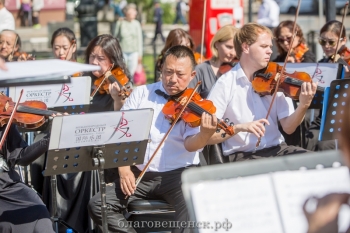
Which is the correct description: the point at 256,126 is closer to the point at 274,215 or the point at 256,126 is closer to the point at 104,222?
the point at 104,222

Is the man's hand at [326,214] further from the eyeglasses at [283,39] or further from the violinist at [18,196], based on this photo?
the eyeglasses at [283,39]

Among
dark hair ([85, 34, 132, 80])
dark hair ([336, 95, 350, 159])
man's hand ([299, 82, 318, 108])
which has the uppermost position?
dark hair ([336, 95, 350, 159])

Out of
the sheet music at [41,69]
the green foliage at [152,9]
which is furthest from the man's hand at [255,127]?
the green foliage at [152,9]

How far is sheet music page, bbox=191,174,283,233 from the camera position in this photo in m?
1.99

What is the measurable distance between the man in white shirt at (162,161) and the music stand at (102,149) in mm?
293

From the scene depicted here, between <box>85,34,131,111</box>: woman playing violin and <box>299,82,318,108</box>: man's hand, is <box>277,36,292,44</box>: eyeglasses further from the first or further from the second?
<box>299,82,318,108</box>: man's hand

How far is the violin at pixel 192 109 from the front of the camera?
354cm

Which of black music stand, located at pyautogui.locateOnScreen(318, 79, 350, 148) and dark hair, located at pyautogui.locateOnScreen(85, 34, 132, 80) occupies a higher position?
dark hair, located at pyautogui.locateOnScreen(85, 34, 132, 80)

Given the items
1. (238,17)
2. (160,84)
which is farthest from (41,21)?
(160,84)

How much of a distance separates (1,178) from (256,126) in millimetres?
1461

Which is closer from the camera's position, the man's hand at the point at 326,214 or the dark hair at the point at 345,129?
the dark hair at the point at 345,129

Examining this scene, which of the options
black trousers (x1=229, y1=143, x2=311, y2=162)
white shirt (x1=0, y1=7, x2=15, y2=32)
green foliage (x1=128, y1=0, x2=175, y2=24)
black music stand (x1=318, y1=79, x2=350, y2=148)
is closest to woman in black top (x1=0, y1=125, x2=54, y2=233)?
black trousers (x1=229, y1=143, x2=311, y2=162)

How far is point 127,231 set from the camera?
3.60 m

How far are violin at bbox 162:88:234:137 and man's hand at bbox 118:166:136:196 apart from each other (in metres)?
0.39
